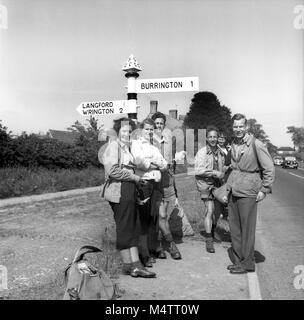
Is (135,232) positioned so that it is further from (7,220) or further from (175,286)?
(7,220)

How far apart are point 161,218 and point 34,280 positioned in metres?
1.86

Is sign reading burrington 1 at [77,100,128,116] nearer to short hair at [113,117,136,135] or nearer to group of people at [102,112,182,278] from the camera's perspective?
group of people at [102,112,182,278]

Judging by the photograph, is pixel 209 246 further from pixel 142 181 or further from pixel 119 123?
pixel 119 123

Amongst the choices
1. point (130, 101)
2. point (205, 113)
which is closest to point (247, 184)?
point (130, 101)

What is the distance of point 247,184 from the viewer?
5.16 m

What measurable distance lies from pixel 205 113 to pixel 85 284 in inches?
2506

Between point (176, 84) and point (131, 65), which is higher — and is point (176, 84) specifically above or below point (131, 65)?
below

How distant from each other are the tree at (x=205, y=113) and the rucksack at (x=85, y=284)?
61.4 m

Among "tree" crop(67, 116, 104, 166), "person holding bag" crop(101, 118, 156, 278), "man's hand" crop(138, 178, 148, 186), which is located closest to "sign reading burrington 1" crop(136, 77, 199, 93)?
"person holding bag" crop(101, 118, 156, 278)

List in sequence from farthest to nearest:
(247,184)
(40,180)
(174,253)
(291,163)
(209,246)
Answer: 1. (291,163)
2. (40,180)
3. (209,246)
4. (174,253)
5. (247,184)

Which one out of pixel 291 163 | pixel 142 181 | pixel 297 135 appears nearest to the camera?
pixel 142 181

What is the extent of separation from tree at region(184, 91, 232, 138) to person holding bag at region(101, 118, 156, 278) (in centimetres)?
6027

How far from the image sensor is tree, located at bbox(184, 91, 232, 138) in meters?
65.1

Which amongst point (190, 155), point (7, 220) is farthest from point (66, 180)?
point (190, 155)
